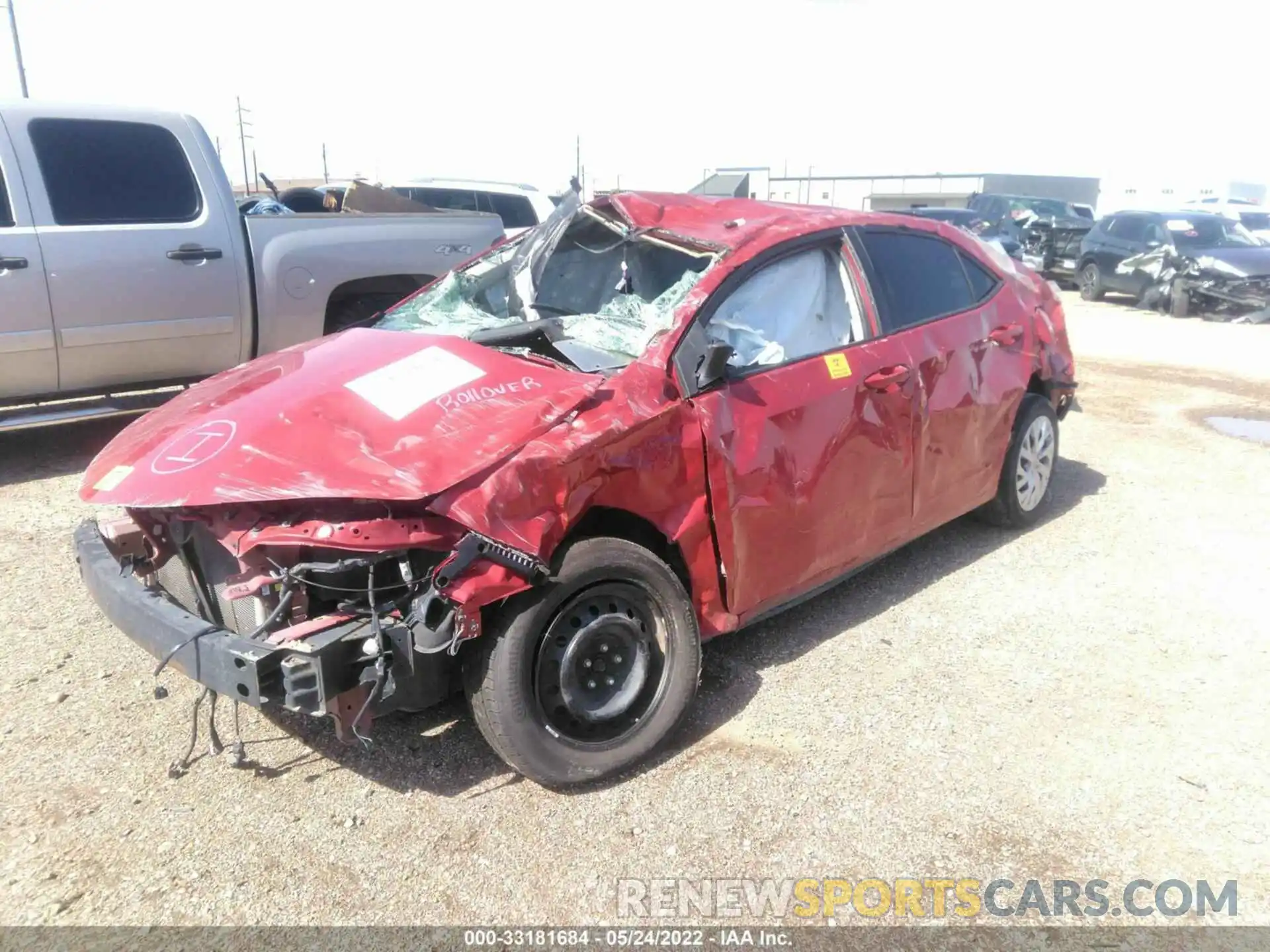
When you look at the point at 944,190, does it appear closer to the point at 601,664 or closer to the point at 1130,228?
the point at 1130,228

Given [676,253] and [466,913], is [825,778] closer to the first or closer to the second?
[466,913]

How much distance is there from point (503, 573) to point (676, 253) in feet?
5.39

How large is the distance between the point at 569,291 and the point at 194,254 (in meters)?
3.41

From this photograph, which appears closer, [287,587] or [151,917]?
[151,917]

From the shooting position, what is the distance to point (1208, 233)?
614 inches

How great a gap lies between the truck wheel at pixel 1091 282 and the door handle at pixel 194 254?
15.6m

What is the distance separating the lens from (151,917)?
2.43 metres

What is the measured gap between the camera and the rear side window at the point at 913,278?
160 inches

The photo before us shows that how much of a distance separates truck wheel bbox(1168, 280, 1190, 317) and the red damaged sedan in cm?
1295

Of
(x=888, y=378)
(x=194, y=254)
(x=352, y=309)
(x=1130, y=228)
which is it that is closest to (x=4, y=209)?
(x=194, y=254)

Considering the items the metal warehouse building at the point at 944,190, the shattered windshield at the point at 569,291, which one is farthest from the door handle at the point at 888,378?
the metal warehouse building at the point at 944,190

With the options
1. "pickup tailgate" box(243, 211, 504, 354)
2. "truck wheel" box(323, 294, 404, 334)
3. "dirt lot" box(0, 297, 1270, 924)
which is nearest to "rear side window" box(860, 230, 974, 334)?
"dirt lot" box(0, 297, 1270, 924)

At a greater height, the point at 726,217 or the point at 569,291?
the point at 726,217

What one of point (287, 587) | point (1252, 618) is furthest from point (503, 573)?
point (1252, 618)
